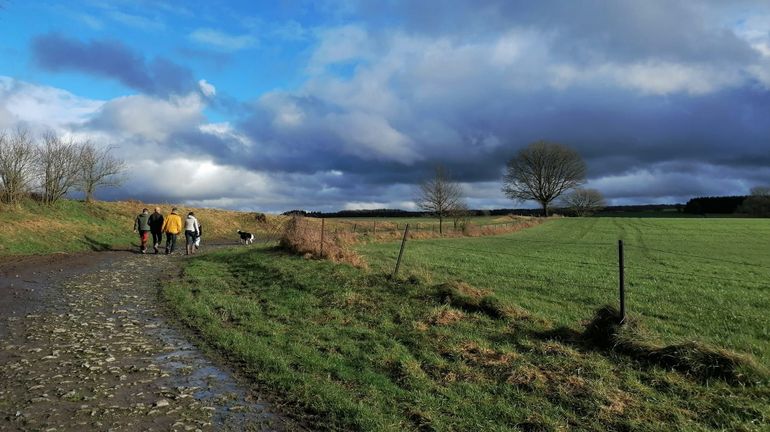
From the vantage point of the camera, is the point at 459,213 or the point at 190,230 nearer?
the point at 190,230

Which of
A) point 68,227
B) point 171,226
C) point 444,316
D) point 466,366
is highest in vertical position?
point 171,226

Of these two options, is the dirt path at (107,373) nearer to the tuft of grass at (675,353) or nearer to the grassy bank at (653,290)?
the tuft of grass at (675,353)

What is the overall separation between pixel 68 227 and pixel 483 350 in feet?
88.7

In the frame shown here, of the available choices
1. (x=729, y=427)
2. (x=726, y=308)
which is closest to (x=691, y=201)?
(x=726, y=308)

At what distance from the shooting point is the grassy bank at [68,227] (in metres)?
22.5

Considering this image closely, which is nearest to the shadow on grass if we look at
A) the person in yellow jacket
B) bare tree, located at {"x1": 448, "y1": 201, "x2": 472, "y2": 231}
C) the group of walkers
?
the group of walkers

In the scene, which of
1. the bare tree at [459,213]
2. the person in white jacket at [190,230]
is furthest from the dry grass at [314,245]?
the bare tree at [459,213]

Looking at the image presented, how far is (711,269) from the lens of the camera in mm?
21391

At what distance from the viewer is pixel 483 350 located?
25.7ft

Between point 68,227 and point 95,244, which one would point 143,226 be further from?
point 68,227

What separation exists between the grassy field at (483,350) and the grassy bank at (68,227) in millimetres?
12475

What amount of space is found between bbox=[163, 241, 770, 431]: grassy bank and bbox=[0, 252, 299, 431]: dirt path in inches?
23.2

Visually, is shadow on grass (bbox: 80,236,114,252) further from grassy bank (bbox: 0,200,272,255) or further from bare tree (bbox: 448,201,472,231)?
bare tree (bbox: 448,201,472,231)

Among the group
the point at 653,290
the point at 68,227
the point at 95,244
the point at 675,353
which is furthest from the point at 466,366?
the point at 68,227
